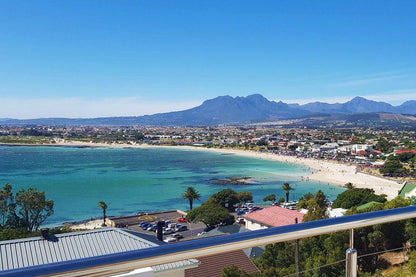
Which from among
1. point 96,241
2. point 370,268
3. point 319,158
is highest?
point 370,268

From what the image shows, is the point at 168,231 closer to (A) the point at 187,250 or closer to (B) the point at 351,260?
(B) the point at 351,260

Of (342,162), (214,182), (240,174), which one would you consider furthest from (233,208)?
(342,162)

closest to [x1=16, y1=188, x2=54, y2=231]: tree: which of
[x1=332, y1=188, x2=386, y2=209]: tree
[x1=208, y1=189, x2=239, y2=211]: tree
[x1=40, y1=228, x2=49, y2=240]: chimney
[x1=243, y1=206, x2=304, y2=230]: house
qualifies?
[x1=208, y1=189, x2=239, y2=211]: tree

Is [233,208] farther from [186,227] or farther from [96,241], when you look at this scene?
[96,241]

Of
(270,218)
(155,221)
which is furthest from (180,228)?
(270,218)

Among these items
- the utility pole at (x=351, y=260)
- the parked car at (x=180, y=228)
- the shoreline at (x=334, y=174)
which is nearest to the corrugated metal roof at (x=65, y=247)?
the utility pole at (x=351, y=260)
